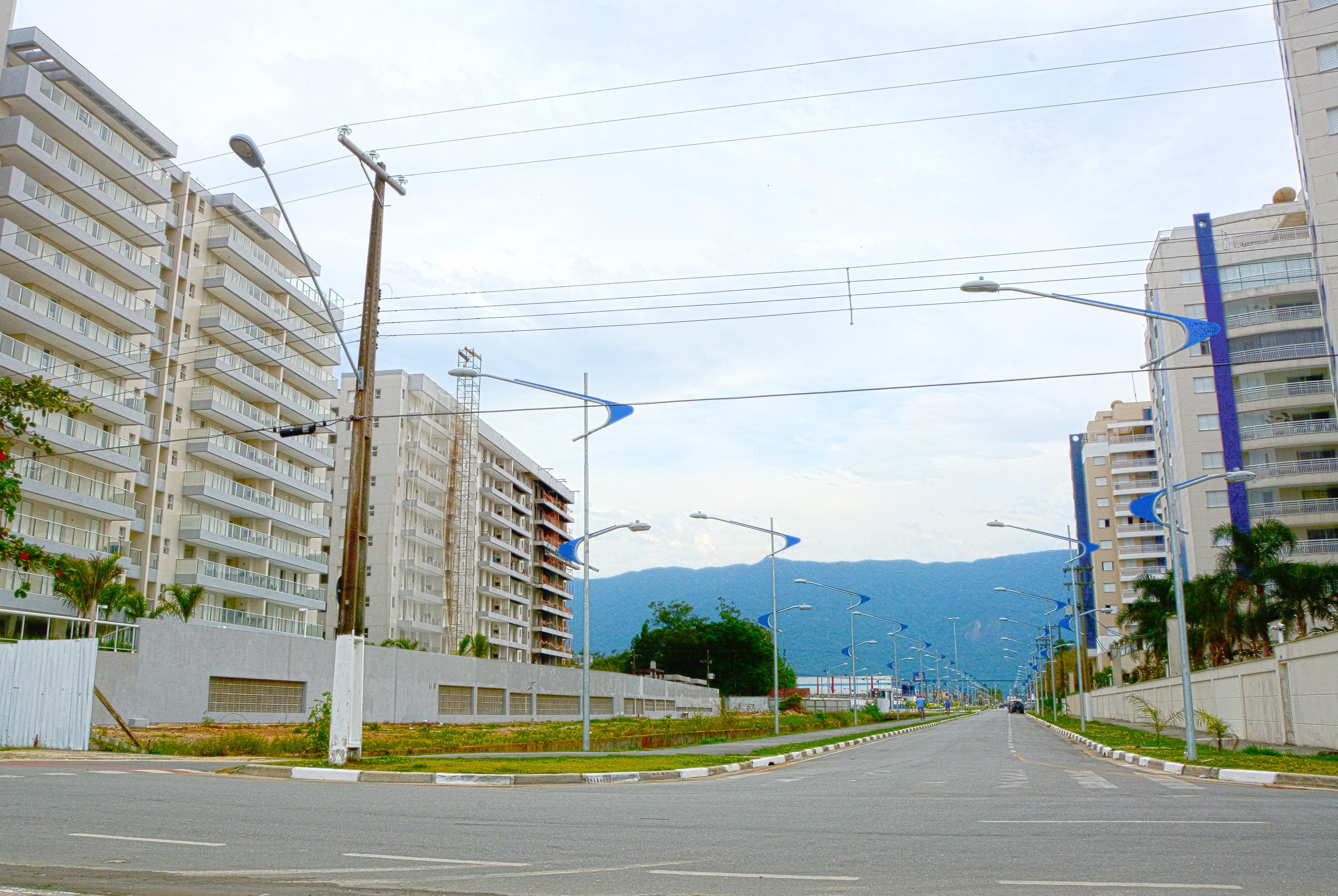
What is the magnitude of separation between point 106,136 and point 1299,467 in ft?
230

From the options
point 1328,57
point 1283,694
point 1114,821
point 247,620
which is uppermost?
point 1328,57

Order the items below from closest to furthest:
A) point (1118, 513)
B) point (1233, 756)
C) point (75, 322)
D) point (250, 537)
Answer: point (1233, 756) → point (75, 322) → point (250, 537) → point (1118, 513)

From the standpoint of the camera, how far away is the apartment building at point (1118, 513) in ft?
342

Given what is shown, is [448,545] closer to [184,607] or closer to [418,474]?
[418,474]

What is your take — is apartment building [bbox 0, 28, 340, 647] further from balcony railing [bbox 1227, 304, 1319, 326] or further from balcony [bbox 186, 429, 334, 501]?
balcony railing [bbox 1227, 304, 1319, 326]

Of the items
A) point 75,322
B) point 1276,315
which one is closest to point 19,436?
point 75,322

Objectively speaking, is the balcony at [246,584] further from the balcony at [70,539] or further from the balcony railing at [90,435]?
the balcony railing at [90,435]

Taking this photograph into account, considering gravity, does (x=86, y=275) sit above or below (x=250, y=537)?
above

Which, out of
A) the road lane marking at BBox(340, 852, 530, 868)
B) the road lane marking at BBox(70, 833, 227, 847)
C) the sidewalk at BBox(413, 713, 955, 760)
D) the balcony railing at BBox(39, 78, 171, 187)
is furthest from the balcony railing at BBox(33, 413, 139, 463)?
the road lane marking at BBox(340, 852, 530, 868)

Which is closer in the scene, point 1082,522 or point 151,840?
point 151,840

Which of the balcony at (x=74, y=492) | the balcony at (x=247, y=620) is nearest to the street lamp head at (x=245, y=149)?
the balcony at (x=74, y=492)

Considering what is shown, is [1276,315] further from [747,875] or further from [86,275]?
[747,875]

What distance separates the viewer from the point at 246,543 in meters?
58.9

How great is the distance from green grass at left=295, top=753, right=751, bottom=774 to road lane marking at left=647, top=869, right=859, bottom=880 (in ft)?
35.3
